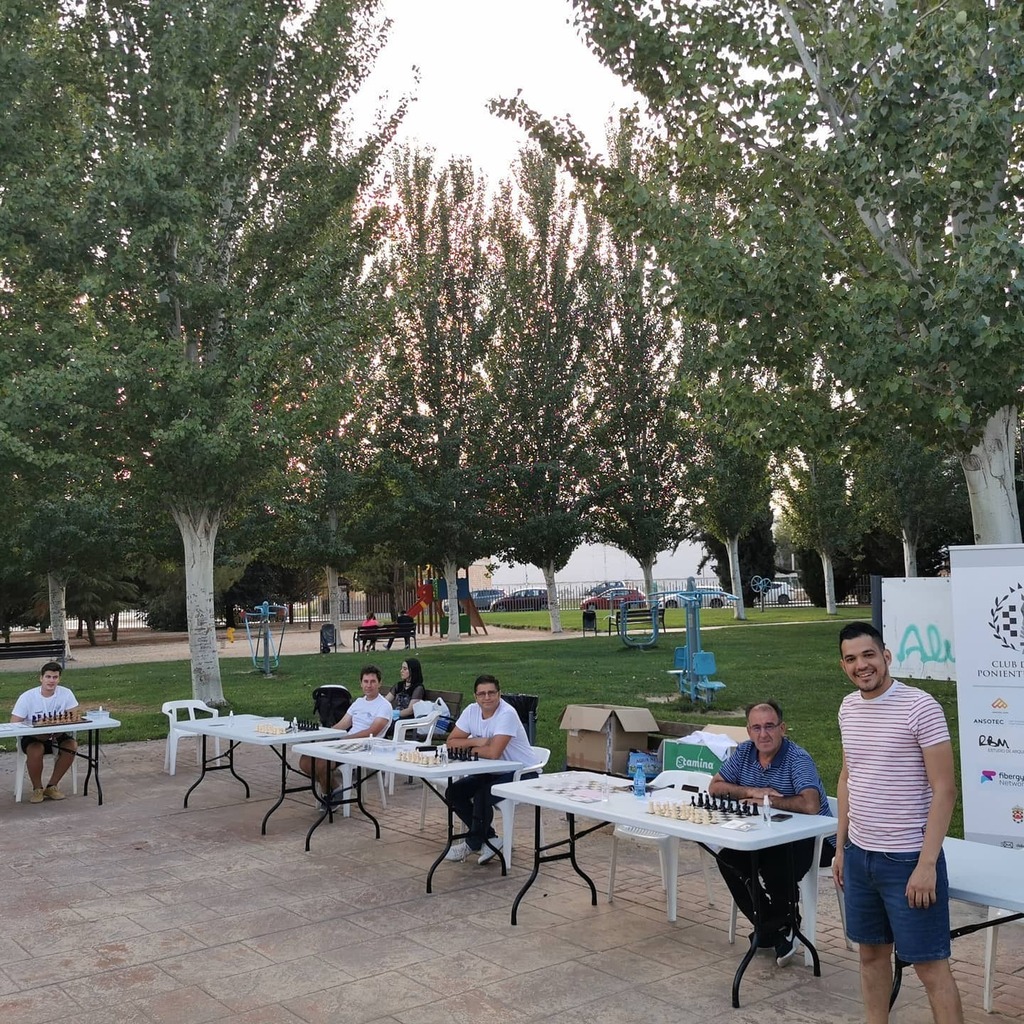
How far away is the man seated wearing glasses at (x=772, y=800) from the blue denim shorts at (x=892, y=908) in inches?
44.2

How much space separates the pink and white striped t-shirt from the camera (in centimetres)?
382

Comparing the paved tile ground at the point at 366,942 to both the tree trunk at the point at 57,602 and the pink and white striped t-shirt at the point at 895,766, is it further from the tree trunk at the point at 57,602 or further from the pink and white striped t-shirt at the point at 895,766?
the tree trunk at the point at 57,602

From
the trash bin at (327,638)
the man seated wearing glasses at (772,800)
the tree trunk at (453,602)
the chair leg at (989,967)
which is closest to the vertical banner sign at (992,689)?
the man seated wearing glasses at (772,800)

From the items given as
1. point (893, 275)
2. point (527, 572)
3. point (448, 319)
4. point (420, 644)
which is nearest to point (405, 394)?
point (448, 319)

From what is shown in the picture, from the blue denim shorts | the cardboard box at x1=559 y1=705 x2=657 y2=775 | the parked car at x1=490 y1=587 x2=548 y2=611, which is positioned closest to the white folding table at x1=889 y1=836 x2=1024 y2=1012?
the blue denim shorts

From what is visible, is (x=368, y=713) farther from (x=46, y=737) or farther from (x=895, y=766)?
(x=895, y=766)

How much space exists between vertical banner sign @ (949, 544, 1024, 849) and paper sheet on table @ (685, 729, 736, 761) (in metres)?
1.60

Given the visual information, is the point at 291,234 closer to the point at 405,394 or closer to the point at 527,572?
the point at 405,394

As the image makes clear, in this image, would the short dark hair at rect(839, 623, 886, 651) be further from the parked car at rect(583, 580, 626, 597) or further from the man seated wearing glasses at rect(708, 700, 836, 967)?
the parked car at rect(583, 580, 626, 597)

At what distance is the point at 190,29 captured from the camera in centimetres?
1488

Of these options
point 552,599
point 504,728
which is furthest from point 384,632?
point 504,728

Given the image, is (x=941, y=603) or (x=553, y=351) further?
(x=553, y=351)

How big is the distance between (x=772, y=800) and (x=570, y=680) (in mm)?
13148

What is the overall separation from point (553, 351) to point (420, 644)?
10.4m
